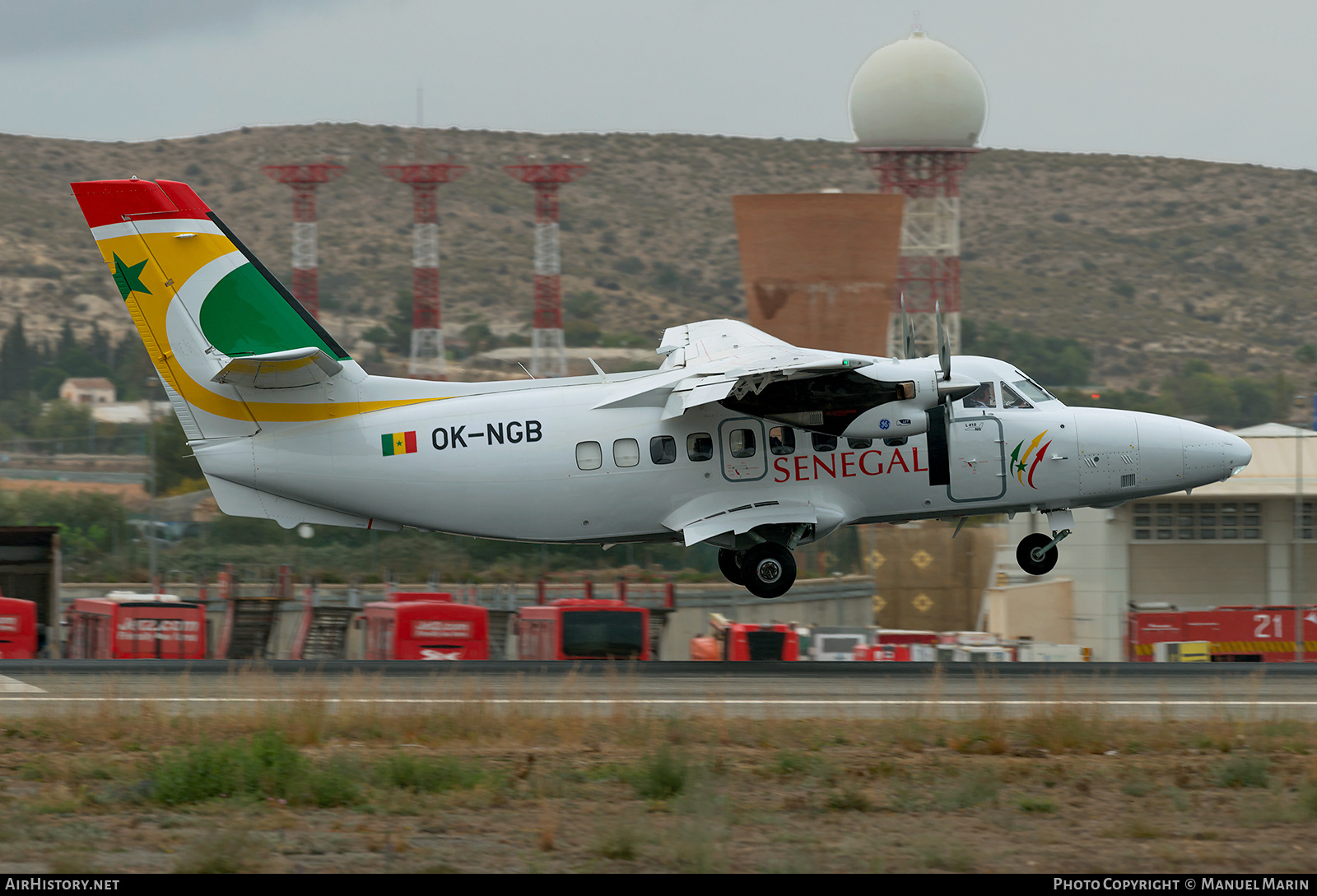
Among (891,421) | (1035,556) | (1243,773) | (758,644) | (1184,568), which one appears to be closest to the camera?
(1243,773)

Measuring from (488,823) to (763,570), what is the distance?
11.2 metres

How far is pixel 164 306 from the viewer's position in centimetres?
2277

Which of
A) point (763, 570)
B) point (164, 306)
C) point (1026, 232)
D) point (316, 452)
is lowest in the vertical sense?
point (763, 570)

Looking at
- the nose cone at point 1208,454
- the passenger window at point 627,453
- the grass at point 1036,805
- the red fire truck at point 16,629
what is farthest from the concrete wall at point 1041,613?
the grass at point 1036,805

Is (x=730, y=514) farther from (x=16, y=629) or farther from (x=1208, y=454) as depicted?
(x=16, y=629)

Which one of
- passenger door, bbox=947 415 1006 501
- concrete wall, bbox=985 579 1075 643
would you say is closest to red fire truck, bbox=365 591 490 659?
passenger door, bbox=947 415 1006 501

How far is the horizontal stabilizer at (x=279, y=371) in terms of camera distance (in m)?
21.9

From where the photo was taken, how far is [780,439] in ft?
74.6

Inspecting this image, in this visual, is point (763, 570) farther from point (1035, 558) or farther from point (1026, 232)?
point (1026, 232)

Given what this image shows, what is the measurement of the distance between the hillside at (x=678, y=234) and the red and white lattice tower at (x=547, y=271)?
39.8 meters

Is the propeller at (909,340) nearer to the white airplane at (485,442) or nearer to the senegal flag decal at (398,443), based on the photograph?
the white airplane at (485,442)

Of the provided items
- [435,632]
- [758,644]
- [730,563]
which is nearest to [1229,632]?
[758,644]

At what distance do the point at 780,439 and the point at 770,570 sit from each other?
7.31ft
